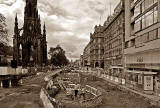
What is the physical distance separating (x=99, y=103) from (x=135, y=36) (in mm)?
20245

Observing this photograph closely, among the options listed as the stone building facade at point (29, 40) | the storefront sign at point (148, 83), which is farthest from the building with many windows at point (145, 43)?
the stone building facade at point (29, 40)

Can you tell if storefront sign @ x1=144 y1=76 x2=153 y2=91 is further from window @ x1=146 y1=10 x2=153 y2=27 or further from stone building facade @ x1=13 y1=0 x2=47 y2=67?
stone building facade @ x1=13 y1=0 x2=47 y2=67

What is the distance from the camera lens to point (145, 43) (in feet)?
83.8

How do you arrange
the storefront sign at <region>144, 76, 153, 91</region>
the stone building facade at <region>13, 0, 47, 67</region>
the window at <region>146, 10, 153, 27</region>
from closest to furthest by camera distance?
the storefront sign at <region>144, 76, 153, 91</region> → the window at <region>146, 10, 153, 27</region> → the stone building facade at <region>13, 0, 47, 67</region>

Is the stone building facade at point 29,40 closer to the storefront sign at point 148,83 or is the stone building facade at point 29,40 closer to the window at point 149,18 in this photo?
the window at point 149,18

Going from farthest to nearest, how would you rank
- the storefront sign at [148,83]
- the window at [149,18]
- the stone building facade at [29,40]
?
the stone building facade at [29,40] → the window at [149,18] → the storefront sign at [148,83]

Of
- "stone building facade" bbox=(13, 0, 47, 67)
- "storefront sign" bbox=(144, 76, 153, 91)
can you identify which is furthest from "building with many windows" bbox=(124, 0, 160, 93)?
"stone building facade" bbox=(13, 0, 47, 67)

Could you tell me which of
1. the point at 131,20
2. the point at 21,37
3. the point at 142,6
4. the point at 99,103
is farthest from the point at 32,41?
the point at 99,103

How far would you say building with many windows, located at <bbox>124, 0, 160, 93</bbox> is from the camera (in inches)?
832

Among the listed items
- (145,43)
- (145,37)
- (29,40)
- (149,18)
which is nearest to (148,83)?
(145,43)

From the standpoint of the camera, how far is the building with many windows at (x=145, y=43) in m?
21.1

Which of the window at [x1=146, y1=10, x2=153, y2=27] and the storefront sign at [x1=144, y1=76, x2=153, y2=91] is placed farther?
the window at [x1=146, y1=10, x2=153, y2=27]

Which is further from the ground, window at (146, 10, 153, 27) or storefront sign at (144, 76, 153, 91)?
window at (146, 10, 153, 27)

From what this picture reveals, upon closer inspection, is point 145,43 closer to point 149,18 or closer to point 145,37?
point 145,37
